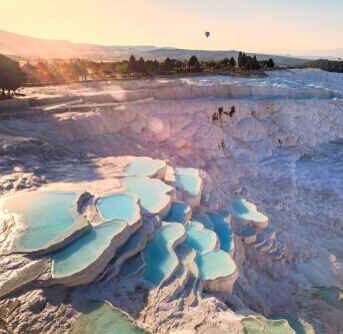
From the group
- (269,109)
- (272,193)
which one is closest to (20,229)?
(272,193)

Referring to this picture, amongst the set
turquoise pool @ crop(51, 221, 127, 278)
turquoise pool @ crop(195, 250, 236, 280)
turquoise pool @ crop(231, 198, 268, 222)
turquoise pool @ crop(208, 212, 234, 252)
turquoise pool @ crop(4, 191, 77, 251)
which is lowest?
turquoise pool @ crop(231, 198, 268, 222)

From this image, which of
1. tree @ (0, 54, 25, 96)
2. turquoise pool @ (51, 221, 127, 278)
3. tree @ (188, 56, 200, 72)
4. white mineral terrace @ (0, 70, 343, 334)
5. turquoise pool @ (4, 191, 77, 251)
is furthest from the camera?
tree @ (188, 56, 200, 72)

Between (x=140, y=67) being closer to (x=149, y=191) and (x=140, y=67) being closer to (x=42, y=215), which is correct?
(x=149, y=191)

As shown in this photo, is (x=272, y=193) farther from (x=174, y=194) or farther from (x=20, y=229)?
(x=20, y=229)

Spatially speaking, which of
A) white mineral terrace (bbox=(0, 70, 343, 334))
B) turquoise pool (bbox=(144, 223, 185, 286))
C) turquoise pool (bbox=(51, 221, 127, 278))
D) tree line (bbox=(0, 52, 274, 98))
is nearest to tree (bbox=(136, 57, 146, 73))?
tree line (bbox=(0, 52, 274, 98))

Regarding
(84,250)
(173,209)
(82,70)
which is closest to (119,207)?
(173,209)

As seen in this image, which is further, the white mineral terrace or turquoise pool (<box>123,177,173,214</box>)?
turquoise pool (<box>123,177,173,214</box>)

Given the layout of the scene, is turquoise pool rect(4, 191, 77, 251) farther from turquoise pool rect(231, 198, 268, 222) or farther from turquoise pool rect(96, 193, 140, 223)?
turquoise pool rect(231, 198, 268, 222)
